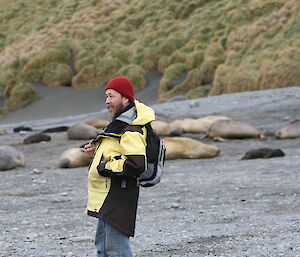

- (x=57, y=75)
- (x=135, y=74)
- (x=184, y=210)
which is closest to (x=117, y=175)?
(x=184, y=210)

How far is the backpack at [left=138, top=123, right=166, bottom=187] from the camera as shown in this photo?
330cm

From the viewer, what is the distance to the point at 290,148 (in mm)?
10414

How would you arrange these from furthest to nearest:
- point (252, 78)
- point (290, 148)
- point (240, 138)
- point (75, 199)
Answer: point (252, 78)
point (240, 138)
point (290, 148)
point (75, 199)

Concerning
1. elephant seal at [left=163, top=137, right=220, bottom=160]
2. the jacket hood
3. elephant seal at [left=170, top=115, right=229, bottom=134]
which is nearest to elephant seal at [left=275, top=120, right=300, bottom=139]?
elephant seal at [left=170, top=115, right=229, bottom=134]

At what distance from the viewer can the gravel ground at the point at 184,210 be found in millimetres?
4523

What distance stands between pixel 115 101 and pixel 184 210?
8.74 ft

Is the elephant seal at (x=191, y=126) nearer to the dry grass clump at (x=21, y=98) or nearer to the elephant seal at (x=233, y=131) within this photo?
the elephant seal at (x=233, y=131)

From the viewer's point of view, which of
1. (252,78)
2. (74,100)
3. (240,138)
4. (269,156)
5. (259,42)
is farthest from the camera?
(74,100)

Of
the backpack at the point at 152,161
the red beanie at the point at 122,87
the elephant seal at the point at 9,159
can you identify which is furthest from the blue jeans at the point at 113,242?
the elephant seal at the point at 9,159

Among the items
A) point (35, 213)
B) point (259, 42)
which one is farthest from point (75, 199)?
point (259, 42)

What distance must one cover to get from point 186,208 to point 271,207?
2.57 feet

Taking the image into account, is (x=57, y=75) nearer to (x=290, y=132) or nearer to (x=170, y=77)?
(x=170, y=77)

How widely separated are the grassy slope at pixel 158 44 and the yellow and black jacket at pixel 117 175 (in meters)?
16.4

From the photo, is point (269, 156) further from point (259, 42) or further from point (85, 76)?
point (85, 76)
